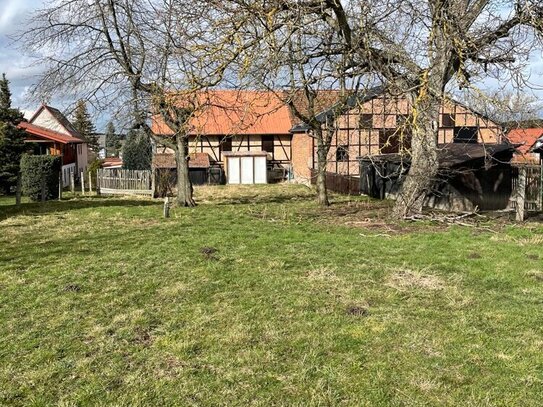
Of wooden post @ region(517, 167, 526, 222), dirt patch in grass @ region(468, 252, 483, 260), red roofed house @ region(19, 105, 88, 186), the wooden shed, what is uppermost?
red roofed house @ region(19, 105, 88, 186)

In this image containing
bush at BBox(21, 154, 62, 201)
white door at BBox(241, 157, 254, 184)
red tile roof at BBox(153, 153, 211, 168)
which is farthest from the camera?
white door at BBox(241, 157, 254, 184)

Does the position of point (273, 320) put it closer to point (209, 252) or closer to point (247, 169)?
point (209, 252)

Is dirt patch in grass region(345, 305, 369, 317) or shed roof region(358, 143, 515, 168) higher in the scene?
shed roof region(358, 143, 515, 168)

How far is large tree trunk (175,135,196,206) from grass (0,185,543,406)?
6796mm

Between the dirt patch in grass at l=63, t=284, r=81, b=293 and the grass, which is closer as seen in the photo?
the grass

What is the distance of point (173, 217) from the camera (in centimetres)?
1387

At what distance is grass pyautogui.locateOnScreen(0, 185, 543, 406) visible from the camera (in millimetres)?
3781

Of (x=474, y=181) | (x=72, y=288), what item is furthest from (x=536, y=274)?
(x=474, y=181)

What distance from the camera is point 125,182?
77.8 ft

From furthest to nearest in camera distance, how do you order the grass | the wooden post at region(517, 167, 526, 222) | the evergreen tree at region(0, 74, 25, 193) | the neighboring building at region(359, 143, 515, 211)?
the evergreen tree at region(0, 74, 25, 193) < the neighboring building at region(359, 143, 515, 211) < the wooden post at region(517, 167, 526, 222) < the grass

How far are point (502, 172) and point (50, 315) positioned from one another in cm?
1405

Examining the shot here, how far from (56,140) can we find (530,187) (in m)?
32.6

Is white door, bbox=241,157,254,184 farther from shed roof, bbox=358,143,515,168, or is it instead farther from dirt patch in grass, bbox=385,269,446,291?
dirt patch in grass, bbox=385,269,446,291

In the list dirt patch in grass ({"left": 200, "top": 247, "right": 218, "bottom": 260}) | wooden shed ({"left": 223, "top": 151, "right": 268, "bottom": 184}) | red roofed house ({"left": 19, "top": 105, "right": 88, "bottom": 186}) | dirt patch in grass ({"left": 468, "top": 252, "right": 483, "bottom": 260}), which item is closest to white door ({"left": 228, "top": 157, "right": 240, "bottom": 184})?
wooden shed ({"left": 223, "top": 151, "right": 268, "bottom": 184})
